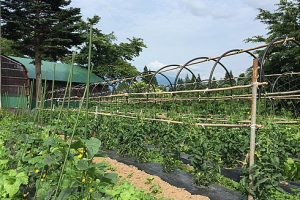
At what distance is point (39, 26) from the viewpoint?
25.4 meters

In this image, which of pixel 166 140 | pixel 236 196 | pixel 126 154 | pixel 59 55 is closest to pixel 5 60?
pixel 59 55

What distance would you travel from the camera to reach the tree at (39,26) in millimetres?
24609

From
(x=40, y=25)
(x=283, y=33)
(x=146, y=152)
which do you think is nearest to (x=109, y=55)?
(x=40, y=25)

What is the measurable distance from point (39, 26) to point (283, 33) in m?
15.8

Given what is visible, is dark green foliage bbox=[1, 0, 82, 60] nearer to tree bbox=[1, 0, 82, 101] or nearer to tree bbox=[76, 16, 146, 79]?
tree bbox=[1, 0, 82, 101]

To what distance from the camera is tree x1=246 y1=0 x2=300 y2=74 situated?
19.4 m

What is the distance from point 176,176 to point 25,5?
21.3 meters

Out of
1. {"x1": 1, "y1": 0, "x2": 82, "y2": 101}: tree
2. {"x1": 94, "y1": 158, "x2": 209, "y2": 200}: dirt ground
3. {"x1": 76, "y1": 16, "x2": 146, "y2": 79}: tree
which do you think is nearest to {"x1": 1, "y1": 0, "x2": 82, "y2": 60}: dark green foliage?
{"x1": 1, "y1": 0, "x2": 82, "y2": 101}: tree

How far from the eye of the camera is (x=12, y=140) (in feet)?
18.5

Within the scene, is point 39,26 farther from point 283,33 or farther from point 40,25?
point 283,33

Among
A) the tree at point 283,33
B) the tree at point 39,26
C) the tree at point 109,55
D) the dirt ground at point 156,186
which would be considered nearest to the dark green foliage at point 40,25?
the tree at point 39,26

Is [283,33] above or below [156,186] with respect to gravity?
above

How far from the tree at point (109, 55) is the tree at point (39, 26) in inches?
230

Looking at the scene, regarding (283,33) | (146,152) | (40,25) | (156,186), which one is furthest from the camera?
(40,25)
